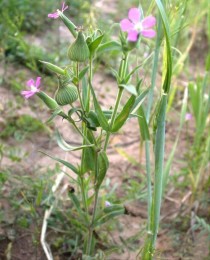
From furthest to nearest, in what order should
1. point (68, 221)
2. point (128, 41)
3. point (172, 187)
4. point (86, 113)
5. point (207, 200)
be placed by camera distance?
point (172, 187), point (207, 200), point (68, 221), point (86, 113), point (128, 41)

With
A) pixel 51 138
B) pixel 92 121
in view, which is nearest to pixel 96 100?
pixel 92 121

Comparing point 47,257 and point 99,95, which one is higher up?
point 99,95

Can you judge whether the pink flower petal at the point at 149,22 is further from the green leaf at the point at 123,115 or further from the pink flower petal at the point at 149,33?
the green leaf at the point at 123,115

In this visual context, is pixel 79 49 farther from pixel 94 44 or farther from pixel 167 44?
pixel 167 44

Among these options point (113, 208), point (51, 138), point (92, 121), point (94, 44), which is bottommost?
point (113, 208)

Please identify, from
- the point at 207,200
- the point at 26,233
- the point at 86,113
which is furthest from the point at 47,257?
the point at 207,200

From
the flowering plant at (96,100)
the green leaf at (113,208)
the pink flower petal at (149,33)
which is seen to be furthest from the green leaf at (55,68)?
Result: the green leaf at (113,208)

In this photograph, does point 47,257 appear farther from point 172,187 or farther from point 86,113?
point 172,187
